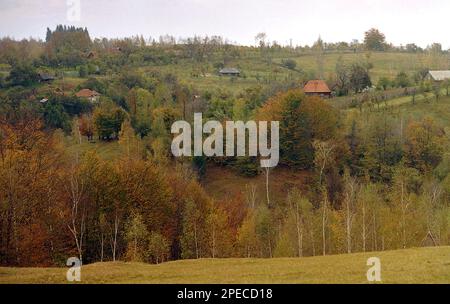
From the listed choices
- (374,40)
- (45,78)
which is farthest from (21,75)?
(374,40)

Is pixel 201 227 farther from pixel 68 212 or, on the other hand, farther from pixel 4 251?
pixel 4 251

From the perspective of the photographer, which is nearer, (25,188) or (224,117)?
(25,188)

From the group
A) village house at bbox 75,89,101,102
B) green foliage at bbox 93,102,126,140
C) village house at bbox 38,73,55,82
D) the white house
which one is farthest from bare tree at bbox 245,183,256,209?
the white house

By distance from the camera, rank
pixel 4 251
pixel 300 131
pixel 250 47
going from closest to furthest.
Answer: pixel 4 251 < pixel 300 131 < pixel 250 47

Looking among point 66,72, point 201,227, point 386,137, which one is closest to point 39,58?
point 66,72

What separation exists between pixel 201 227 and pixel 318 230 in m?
10.0

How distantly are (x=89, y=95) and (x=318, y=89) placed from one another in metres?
44.6

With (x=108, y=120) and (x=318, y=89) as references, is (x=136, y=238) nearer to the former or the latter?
(x=108, y=120)

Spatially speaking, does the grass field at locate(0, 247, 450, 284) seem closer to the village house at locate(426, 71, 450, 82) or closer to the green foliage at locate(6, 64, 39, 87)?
the green foliage at locate(6, 64, 39, 87)

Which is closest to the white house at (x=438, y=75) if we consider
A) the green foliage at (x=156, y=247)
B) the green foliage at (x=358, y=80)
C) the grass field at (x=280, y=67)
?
the grass field at (x=280, y=67)

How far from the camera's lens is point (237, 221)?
53.1 metres

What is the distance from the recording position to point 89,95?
102 m

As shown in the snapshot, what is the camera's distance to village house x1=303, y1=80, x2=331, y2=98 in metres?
101

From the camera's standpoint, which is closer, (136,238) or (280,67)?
(136,238)
